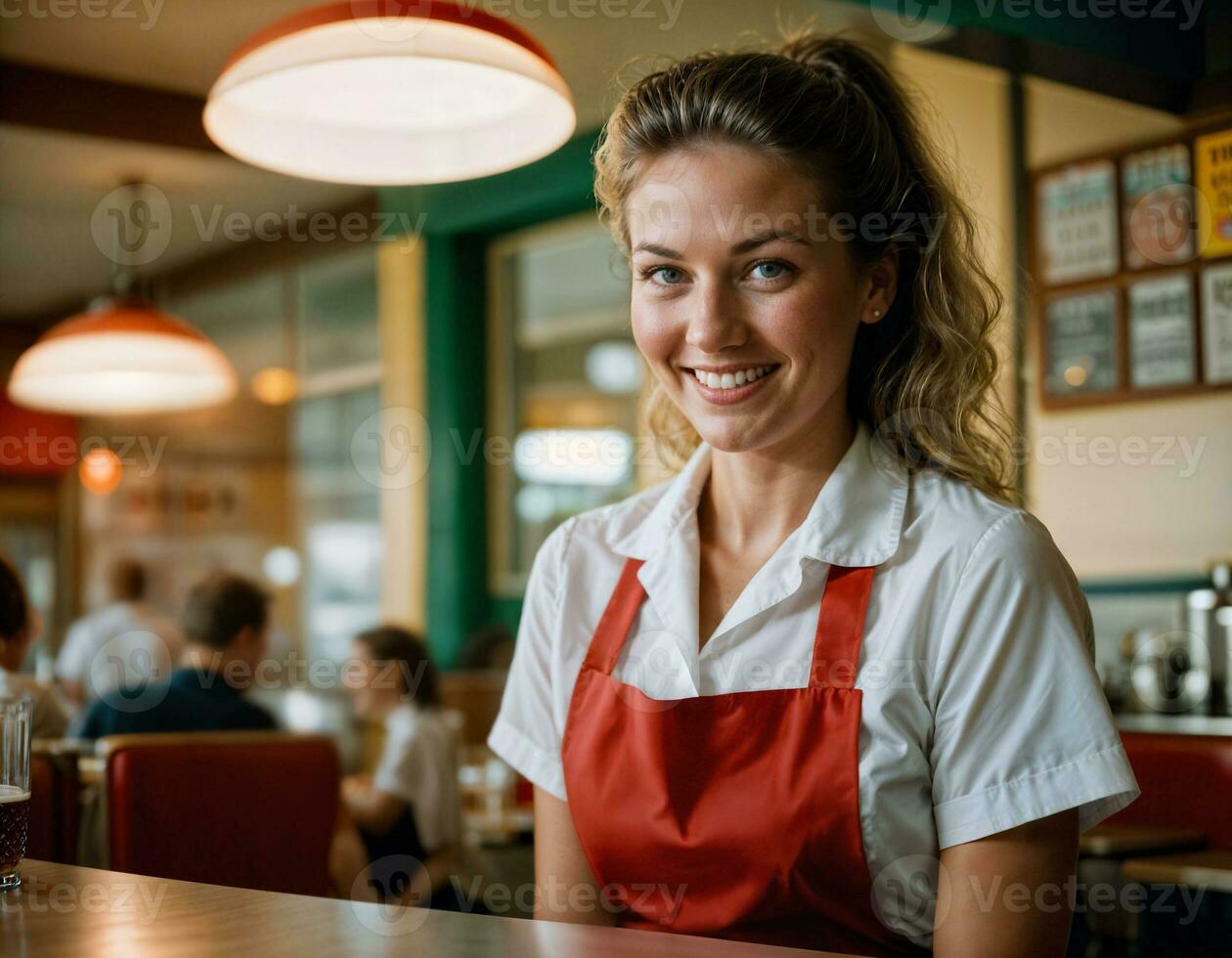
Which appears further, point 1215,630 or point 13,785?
point 1215,630

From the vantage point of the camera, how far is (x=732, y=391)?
4.41ft

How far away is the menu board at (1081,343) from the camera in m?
3.87

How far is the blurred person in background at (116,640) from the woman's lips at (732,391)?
4.81m

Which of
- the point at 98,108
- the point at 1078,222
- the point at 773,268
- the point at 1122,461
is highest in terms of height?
the point at 98,108

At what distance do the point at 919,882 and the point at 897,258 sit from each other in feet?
2.08

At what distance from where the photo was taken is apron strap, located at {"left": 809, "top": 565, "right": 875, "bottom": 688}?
50.0 inches

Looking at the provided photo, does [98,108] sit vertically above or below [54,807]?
above

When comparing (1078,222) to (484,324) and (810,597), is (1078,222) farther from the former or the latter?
(484,324)

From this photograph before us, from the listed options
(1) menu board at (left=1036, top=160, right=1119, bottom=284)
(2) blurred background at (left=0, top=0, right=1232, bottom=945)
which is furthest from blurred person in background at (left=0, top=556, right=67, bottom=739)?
(1) menu board at (left=1036, top=160, right=1119, bottom=284)

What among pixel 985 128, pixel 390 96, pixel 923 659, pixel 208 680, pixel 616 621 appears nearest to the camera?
pixel 923 659

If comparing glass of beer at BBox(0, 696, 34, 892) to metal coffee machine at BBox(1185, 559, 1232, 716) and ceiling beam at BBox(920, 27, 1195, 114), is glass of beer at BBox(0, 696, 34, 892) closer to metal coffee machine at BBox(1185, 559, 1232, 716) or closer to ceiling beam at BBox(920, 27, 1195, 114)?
metal coffee machine at BBox(1185, 559, 1232, 716)

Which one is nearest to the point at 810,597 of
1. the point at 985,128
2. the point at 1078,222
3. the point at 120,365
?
the point at 1078,222

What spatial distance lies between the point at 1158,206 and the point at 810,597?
9.48 ft

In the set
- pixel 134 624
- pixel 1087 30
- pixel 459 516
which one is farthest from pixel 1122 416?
pixel 134 624
